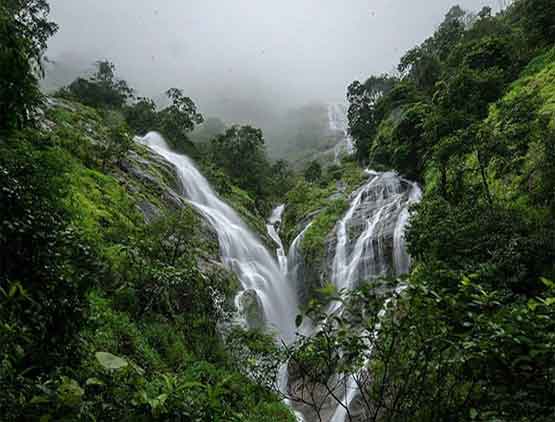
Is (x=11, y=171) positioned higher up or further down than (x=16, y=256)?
higher up

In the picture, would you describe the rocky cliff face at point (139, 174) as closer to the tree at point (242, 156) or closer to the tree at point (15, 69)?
the tree at point (15, 69)

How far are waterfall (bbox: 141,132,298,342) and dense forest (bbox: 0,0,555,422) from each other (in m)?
1.02

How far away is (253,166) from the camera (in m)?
32.0

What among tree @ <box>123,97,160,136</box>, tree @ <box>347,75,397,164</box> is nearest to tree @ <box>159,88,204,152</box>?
tree @ <box>123,97,160,136</box>

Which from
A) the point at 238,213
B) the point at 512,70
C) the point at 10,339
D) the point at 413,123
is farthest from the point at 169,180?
the point at 512,70

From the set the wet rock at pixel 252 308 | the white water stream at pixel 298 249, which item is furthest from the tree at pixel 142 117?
the wet rock at pixel 252 308

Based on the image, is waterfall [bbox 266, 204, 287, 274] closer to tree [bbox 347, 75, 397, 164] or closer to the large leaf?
tree [bbox 347, 75, 397, 164]

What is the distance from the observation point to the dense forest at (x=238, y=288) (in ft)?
6.10

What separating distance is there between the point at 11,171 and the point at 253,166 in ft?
96.0

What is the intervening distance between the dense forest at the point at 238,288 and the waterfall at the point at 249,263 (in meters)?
1.02

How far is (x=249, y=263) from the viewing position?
15.8 m

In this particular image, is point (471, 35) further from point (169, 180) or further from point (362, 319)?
point (362, 319)

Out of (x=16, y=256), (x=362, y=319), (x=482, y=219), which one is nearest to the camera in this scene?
(x=362, y=319)

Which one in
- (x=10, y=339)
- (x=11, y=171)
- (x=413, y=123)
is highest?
(x=413, y=123)
